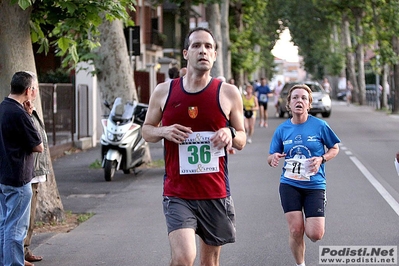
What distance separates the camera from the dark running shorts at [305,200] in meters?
6.99

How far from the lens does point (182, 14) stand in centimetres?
2894

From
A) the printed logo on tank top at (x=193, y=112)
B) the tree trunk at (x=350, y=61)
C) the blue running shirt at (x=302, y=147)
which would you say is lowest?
the blue running shirt at (x=302, y=147)

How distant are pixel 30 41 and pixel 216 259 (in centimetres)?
517

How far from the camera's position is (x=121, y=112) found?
1570cm

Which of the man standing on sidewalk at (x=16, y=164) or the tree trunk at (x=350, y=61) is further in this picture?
the tree trunk at (x=350, y=61)

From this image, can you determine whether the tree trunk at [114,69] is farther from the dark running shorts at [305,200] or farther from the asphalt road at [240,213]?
the dark running shorts at [305,200]

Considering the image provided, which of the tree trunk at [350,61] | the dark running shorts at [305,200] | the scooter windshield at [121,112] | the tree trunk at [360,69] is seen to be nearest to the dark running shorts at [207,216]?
the dark running shorts at [305,200]

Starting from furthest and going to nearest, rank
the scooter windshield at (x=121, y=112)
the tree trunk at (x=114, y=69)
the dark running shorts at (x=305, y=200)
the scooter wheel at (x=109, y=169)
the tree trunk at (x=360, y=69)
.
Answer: the tree trunk at (x=360, y=69)
the tree trunk at (x=114, y=69)
the scooter windshield at (x=121, y=112)
the scooter wheel at (x=109, y=169)
the dark running shorts at (x=305, y=200)

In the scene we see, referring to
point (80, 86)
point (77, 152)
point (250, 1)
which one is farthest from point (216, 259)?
point (250, 1)

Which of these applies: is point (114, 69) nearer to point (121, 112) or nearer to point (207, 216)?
point (121, 112)

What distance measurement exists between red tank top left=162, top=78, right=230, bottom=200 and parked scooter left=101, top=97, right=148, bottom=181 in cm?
920

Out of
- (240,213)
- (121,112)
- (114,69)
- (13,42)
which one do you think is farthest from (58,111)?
(13,42)

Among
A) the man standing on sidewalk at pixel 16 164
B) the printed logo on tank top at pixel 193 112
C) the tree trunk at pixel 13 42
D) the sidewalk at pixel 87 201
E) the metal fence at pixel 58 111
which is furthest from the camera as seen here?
the metal fence at pixel 58 111

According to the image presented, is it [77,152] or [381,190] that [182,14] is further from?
[381,190]
